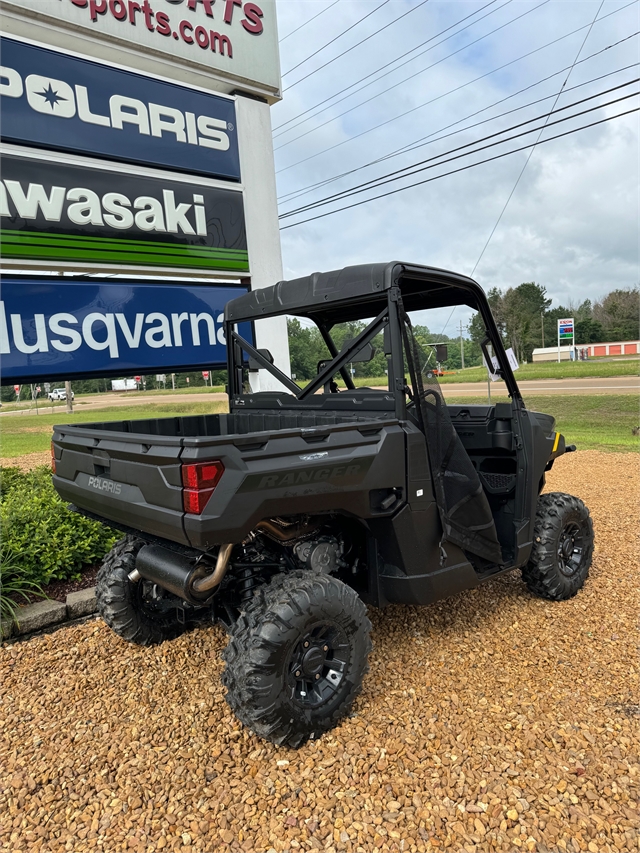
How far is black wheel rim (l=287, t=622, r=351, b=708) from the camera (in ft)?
8.48

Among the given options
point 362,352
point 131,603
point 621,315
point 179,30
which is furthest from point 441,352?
point 621,315

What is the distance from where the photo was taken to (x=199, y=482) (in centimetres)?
225

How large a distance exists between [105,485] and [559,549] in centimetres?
292

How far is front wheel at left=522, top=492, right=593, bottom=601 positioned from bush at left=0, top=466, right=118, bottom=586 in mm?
3143

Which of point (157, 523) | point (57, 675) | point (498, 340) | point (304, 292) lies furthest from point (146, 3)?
point (57, 675)

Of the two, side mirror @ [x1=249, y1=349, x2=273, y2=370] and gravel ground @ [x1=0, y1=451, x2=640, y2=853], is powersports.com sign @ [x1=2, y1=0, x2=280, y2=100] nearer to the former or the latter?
side mirror @ [x1=249, y1=349, x2=273, y2=370]

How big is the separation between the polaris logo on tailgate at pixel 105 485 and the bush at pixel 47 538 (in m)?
1.52

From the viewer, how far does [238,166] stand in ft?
20.8

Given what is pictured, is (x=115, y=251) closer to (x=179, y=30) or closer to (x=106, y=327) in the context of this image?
(x=106, y=327)

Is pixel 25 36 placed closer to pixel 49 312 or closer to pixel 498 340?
pixel 49 312

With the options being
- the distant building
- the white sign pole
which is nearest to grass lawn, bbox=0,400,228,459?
the white sign pole

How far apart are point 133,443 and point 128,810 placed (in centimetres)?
144

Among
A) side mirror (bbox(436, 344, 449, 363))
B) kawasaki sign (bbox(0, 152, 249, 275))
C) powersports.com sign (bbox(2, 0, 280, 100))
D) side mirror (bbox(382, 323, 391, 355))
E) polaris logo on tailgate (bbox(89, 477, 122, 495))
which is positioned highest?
powersports.com sign (bbox(2, 0, 280, 100))

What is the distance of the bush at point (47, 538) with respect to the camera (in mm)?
4059
